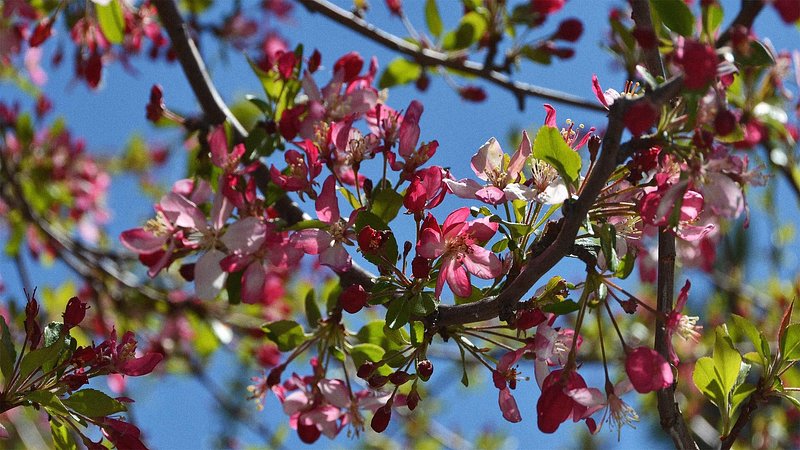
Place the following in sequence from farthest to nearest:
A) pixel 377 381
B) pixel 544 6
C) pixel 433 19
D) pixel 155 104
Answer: pixel 433 19
pixel 544 6
pixel 155 104
pixel 377 381

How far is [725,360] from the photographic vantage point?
1433 millimetres

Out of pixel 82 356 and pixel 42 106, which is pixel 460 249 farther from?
pixel 42 106

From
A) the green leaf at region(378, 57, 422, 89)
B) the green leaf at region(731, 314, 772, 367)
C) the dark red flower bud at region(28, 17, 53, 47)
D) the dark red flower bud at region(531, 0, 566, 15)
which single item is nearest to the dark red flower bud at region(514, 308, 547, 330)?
the green leaf at region(731, 314, 772, 367)

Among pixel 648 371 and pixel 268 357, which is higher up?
pixel 648 371

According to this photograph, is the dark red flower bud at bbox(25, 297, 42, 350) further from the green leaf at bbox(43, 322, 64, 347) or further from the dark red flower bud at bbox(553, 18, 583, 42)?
the dark red flower bud at bbox(553, 18, 583, 42)

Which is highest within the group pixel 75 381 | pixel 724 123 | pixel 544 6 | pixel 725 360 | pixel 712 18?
pixel 712 18

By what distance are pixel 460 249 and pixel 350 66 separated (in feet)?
2.19

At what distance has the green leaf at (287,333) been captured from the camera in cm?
170

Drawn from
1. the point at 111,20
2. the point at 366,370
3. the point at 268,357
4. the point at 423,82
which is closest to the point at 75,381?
the point at 366,370

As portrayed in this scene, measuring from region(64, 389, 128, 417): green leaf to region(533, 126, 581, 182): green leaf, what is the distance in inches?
31.5

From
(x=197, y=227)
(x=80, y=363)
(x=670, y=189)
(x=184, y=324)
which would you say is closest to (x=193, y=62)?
(x=197, y=227)

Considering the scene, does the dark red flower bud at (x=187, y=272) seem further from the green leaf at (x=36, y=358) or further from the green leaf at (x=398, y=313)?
the green leaf at (x=398, y=313)

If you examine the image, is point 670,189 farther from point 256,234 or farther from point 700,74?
point 256,234

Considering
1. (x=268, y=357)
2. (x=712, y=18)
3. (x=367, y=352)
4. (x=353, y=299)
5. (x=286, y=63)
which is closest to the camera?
(x=712, y=18)
